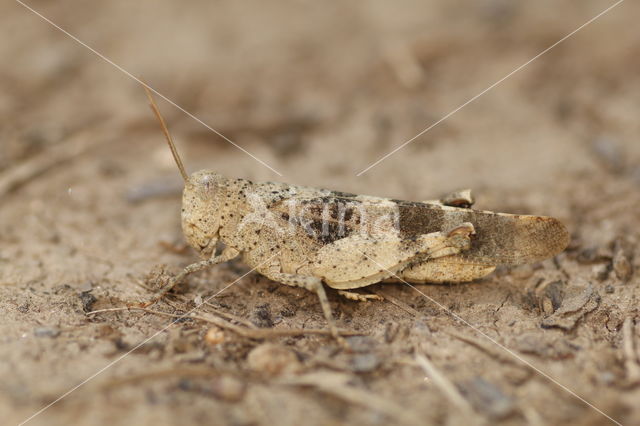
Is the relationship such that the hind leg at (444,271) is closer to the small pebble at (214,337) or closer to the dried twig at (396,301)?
the dried twig at (396,301)

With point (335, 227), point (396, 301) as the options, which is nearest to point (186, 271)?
point (335, 227)

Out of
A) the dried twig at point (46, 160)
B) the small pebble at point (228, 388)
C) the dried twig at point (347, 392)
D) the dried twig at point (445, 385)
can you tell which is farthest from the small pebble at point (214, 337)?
the dried twig at point (46, 160)

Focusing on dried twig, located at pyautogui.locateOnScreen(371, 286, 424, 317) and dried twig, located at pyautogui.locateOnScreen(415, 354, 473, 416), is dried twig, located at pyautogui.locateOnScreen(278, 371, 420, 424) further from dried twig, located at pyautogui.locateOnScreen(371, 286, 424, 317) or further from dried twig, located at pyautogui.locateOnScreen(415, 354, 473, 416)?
dried twig, located at pyautogui.locateOnScreen(371, 286, 424, 317)

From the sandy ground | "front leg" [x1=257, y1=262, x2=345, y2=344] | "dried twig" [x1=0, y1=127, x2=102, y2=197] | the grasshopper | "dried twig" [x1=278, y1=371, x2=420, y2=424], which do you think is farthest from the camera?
"dried twig" [x1=0, y1=127, x2=102, y2=197]

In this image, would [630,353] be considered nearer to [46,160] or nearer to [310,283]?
[310,283]

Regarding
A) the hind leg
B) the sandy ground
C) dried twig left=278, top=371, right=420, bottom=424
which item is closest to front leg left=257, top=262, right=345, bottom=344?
the sandy ground

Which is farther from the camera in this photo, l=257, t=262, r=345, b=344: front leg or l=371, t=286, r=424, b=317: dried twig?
l=371, t=286, r=424, b=317: dried twig

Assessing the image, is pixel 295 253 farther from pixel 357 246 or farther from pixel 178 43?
pixel 178 43
